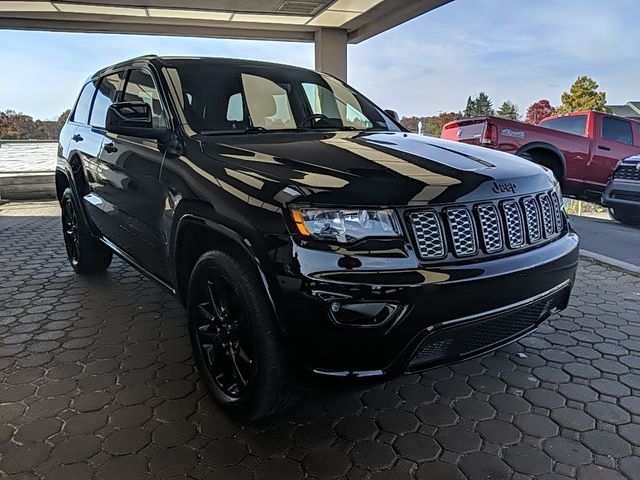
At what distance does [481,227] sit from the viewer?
81.2 inches

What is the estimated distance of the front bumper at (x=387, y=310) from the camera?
1818 mm

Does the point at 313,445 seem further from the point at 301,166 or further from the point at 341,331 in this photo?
the point at 301,166

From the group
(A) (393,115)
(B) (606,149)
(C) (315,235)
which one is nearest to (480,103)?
(B) (606,149)

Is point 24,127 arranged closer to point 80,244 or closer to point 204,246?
point 80,244

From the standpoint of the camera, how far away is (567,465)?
2031 millimetres

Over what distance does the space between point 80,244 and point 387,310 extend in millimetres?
3601

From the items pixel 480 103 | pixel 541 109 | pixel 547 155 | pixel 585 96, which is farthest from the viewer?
pixel 480 103

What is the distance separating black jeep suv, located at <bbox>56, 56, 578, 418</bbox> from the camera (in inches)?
73.0

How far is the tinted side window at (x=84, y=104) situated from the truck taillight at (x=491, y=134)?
628cm

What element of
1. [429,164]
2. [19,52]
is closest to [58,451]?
[429,164]

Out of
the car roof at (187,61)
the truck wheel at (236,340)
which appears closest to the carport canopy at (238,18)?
the car roof at (187,61)

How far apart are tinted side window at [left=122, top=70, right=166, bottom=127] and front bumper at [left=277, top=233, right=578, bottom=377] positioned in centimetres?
149

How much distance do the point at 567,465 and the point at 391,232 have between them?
3.93 ft

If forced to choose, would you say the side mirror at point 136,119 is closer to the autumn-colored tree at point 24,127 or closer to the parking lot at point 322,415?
the parking lot at point 322,415
